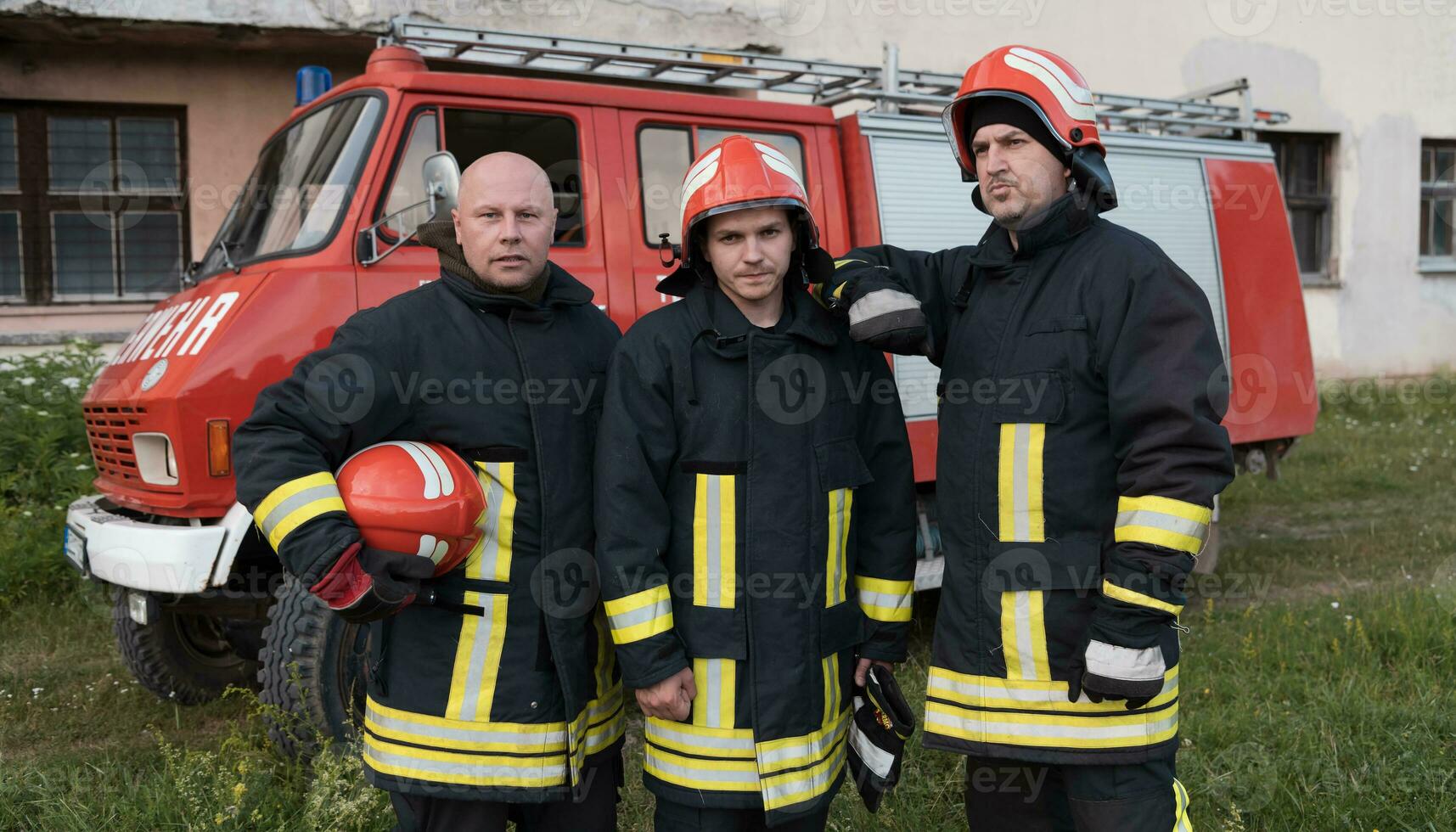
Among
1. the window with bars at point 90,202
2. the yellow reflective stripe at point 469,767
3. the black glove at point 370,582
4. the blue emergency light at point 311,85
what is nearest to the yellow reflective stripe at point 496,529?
the black glove at point 370,582

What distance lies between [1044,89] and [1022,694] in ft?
3.95

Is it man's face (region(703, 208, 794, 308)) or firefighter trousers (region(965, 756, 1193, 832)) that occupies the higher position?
man's face (region(703, 208, 794, 308))

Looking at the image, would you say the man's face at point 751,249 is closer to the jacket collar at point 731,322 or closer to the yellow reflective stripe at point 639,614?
the jacket collar at point 731,322

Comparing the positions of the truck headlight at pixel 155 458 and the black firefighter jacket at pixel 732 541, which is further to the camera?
the truck headlight at pixel 155 458

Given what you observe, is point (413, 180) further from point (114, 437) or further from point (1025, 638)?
point (1025, 638)

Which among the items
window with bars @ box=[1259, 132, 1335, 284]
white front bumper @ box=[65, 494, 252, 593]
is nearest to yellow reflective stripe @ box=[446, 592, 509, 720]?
white front bumper @ box=[65, 494, 252, 593]

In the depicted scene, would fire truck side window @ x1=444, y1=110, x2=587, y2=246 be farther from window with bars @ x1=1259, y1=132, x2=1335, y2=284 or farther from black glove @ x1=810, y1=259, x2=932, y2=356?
window with bars @ x1=1259, y1=132, x2=1335, y2=284

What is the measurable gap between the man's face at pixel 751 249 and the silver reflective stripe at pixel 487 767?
1.04 metres

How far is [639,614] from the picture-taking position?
2.17 m

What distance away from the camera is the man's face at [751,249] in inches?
89.0

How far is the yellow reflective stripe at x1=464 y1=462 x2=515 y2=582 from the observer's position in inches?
88.0

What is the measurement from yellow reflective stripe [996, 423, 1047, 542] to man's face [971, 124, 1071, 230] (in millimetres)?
433

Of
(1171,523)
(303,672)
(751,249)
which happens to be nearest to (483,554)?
(751,249)

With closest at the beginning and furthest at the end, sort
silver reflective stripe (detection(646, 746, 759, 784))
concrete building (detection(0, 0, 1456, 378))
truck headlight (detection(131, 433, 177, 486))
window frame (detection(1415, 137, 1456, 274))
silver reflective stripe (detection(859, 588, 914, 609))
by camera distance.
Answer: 1. silver reflective stripe (detection(646, 746, 759, 784))
2. silver reflective stripe (detection(859, 588, 914, 609))
3. truck headlight (detection(131, 433, 177, 486))
4. concrete building (detection(0, 0, 1456, 378))
5. window frame (detection(1415, 137, 1456, 274))
